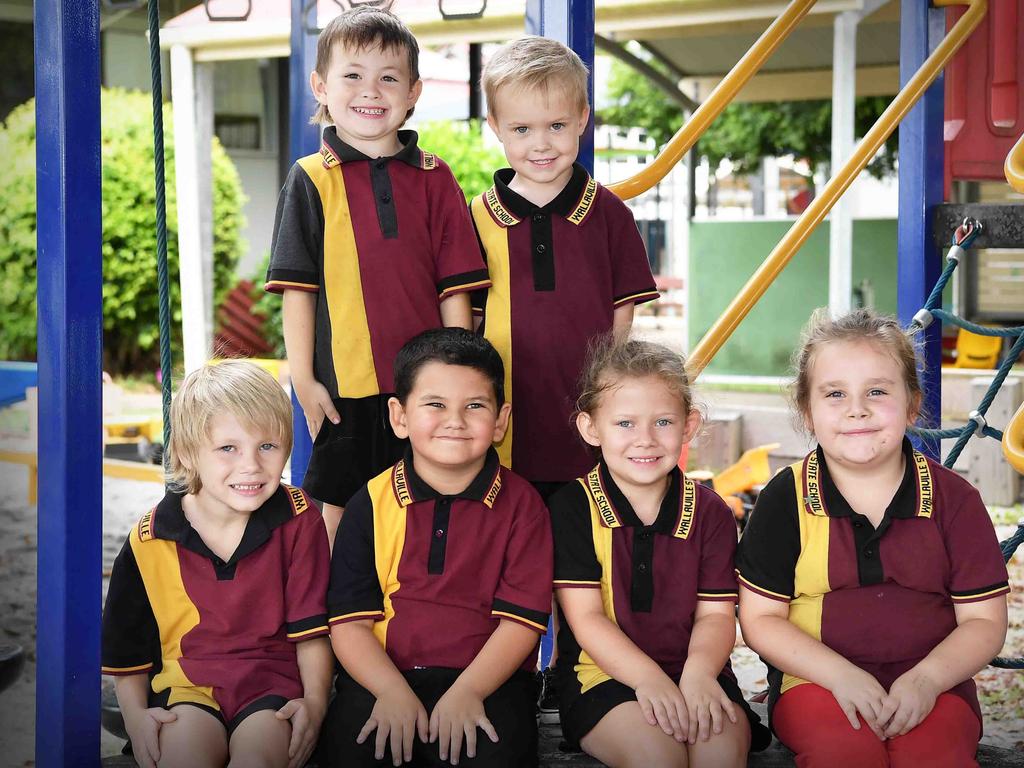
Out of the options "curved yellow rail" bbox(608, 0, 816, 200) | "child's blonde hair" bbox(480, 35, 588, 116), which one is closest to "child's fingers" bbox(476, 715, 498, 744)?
"child's blonde hair" bbox(480, 35, 588, 116)

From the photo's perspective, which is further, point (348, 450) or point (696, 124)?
point (696, 124)

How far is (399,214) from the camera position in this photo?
7.79ft

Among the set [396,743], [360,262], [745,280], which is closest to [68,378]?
[360,262]

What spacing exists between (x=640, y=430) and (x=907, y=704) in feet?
2.10

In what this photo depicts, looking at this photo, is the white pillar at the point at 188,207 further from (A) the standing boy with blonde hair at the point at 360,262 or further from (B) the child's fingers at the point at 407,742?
(B) the child's fingers at the point at 407,742

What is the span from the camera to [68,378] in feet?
6.08

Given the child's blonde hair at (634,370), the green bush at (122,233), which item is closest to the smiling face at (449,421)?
the child's blonde hair at (634,370)

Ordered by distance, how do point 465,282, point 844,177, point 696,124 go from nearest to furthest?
1. point 465,282
2. point 696,124
3. point 844,177

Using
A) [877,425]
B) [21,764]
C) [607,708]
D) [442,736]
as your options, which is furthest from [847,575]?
[21,764]

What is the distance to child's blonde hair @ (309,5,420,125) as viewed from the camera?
89.6 inches

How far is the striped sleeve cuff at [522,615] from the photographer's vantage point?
2092 millimetres

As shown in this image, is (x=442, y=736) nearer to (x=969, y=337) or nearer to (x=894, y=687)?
(x=894, y=687)

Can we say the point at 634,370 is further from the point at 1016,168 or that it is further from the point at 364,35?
the point at 1016,168

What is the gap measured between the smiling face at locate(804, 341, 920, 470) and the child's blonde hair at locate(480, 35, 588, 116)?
2.43 ft
